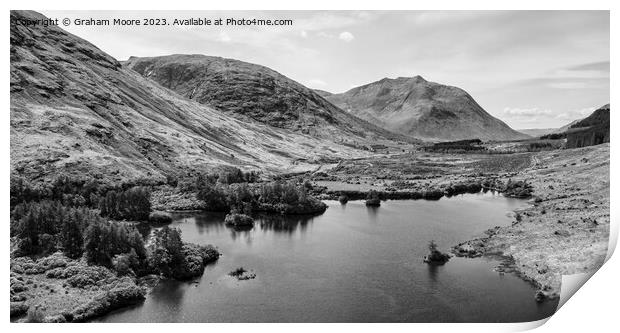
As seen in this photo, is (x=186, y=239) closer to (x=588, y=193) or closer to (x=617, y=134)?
(x=617, y=134)

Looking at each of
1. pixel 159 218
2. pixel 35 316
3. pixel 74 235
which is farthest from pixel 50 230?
pixel 159 218

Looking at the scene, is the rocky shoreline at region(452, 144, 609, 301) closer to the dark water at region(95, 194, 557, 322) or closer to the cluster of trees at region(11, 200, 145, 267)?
the dark water at region(95, 194, 557, 322)

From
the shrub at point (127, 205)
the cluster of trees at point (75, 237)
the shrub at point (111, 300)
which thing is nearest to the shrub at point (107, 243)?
the cluster of trees at point (75, 237)

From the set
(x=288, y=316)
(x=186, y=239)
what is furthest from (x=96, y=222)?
(x=288, y=316)

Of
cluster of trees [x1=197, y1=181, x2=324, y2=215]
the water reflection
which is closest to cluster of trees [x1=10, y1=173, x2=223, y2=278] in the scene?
the water reflection

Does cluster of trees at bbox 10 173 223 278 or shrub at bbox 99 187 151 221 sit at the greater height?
shrub at bbox 99 187 151 221

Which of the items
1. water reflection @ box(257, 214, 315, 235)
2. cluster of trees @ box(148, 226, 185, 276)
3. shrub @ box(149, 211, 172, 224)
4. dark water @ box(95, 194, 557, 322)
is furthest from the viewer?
shrub @ box(149, 211, 172, 224)

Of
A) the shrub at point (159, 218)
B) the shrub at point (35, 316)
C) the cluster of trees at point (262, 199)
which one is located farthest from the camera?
the cluster of trees at point (262, 199)

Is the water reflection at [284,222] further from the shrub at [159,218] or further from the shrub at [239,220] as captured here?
the shrub at [159,218]

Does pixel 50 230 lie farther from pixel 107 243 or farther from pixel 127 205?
pixel 127 205
